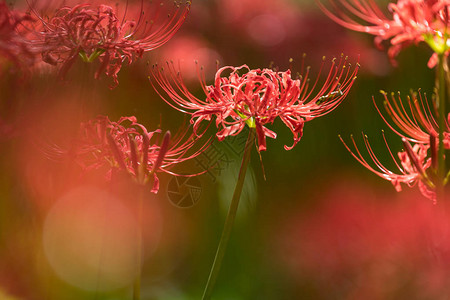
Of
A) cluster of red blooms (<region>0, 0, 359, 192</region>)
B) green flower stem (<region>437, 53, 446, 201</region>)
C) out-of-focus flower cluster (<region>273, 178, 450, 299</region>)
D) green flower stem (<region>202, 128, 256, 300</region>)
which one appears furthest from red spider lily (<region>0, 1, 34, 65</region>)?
out-of-focus flower cluster (<region>273, 178, 450, 299</region>)

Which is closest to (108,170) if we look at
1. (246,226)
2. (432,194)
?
(432,194)

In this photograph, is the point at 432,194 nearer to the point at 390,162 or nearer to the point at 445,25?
the point at 445,25

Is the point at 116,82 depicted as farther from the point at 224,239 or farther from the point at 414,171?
the point at 414,171

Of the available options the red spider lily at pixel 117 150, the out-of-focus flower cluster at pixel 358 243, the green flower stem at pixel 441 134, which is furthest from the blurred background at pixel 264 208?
the green flower stem at pixel 441 134

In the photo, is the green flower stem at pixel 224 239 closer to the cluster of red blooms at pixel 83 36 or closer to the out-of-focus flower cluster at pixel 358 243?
the cluster of red blooms at pixel 83 36

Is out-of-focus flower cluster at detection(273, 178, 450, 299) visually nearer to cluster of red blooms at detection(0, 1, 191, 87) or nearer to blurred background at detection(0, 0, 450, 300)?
blurred background at detection(0, 0, 450, 300)

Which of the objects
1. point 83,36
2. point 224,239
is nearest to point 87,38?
point 83,36
